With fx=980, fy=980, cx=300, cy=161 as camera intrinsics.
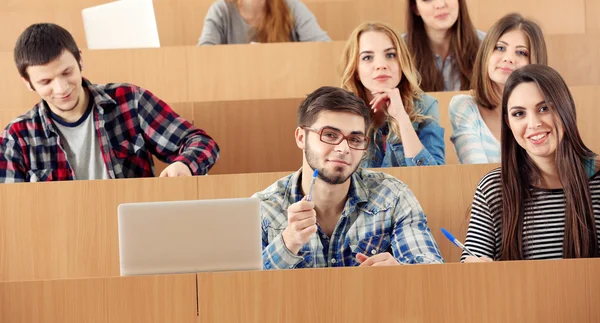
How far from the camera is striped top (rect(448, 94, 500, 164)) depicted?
7.20 feet

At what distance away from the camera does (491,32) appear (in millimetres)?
2254

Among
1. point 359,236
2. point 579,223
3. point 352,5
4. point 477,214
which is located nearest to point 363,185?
point 359,236

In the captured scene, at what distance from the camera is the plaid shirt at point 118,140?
2150 mm

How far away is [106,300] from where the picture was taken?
123 centimetres

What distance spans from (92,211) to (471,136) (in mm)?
864

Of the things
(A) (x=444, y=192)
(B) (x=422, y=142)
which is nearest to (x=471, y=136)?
(B) (x=422, y=142)

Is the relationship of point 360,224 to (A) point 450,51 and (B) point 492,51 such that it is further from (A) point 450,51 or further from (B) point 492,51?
(A) point 450,51

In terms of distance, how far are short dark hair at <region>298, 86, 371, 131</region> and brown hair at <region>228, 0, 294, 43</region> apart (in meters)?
1.23

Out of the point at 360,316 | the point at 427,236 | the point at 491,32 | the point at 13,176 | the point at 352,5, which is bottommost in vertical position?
the point at 360,316

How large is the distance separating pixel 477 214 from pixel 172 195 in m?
0.60

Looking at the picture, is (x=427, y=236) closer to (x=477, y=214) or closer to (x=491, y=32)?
(x=477, y=214)

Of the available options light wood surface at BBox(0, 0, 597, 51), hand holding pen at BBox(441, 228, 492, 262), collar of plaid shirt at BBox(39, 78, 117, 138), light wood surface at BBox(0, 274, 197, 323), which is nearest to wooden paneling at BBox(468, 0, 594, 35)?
light wood surface at BBox(0, 0, 597, 51)

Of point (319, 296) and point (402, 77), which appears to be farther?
point (402, 77)

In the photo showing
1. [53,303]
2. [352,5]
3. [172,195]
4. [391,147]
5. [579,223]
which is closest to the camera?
[53,303]
